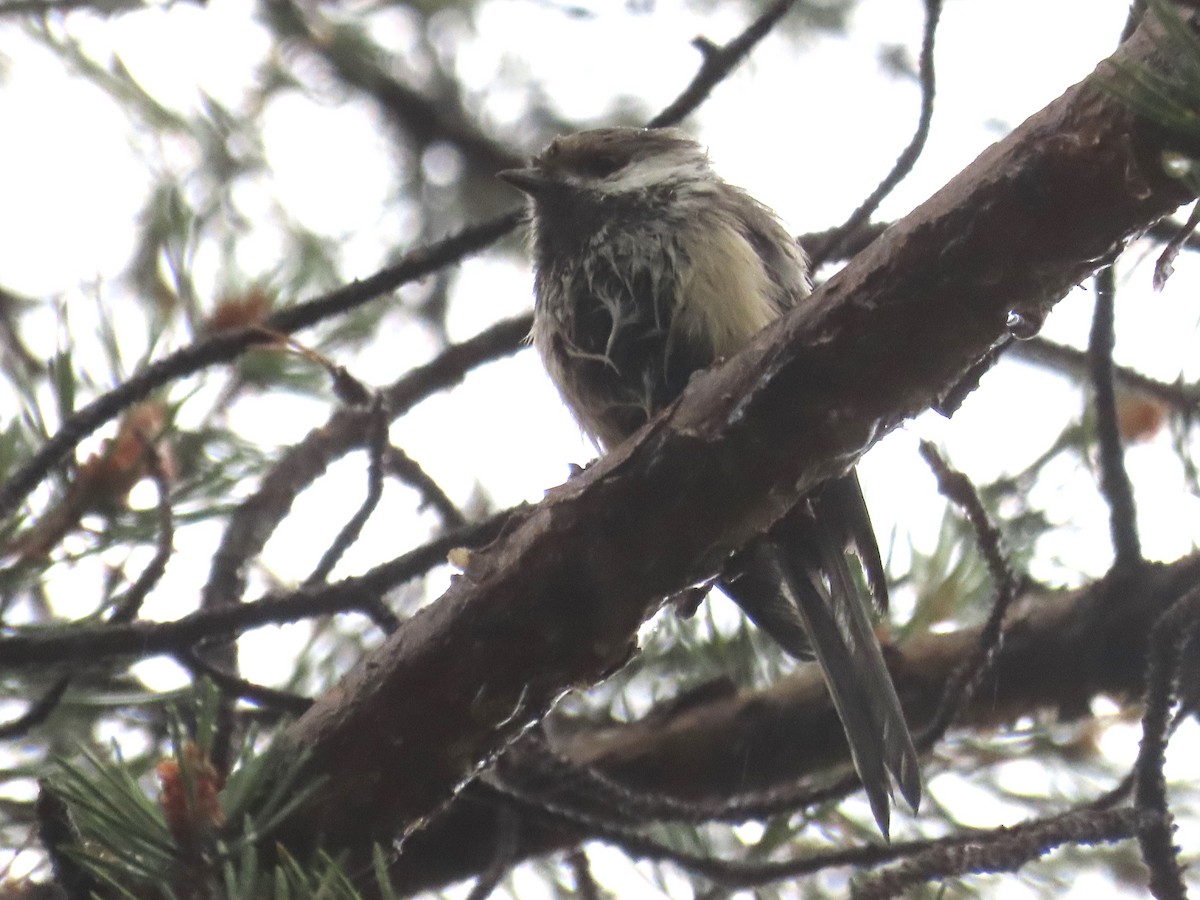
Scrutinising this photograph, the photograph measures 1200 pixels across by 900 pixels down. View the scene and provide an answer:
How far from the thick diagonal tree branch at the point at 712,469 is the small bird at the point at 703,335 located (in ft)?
1.87

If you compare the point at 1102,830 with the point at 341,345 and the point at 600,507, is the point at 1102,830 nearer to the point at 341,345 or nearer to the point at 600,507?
the point at 600,507

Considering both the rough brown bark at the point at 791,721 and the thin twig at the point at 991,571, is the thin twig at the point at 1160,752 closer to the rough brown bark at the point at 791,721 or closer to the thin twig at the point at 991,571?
the thin twig at the point at 991,571

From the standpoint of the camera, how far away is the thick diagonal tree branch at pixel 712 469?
1568mm

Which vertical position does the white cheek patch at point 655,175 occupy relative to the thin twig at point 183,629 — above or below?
above

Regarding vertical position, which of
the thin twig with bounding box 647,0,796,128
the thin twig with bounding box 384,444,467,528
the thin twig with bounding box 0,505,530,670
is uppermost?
the thin twig with bounding box 647,0,796,128

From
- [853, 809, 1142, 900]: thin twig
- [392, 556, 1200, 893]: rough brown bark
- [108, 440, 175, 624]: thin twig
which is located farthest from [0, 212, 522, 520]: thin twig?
[853, 809, 1142, 900]: thin twig

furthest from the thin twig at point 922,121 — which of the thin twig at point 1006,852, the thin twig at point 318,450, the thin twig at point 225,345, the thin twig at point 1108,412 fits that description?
the thin twig at point 1006,852

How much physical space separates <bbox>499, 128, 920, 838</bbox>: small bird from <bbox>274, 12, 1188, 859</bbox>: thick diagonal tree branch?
57cm

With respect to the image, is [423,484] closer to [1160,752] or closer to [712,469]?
[712,469]

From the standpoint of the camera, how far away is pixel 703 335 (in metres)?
2.66

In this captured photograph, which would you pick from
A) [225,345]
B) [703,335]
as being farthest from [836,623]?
[225,345]

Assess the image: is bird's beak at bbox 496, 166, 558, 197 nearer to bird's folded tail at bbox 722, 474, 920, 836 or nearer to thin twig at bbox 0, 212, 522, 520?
thin twig at bbox 0, 212, 522, 520

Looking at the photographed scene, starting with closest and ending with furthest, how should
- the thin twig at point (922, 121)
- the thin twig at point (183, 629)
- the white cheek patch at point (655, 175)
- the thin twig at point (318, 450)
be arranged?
the thin twig at point (183, 629)
the thin twig at point (922, 121)
the thin twig at point (318, 450)
the white cheek patch at point (655, 175)

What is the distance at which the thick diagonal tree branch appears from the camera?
157 centimetres
